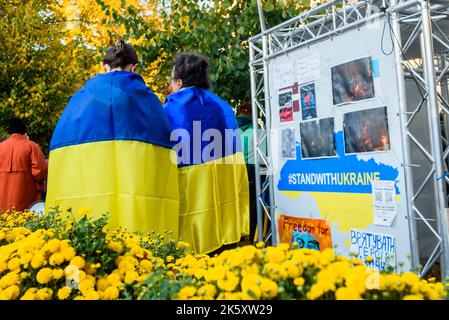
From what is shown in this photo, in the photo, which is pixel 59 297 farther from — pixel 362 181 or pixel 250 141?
pixel 250 141

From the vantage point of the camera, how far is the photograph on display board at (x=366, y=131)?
4.16 metres

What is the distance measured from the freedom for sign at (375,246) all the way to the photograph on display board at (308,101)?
1.27m

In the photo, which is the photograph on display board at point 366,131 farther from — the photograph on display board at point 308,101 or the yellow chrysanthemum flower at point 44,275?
the yellow chrysanthemum flower at point 44,275

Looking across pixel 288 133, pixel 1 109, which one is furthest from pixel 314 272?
pixel 1 109

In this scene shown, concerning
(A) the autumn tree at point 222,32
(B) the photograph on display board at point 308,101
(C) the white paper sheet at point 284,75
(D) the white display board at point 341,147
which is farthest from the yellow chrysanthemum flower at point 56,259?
(A) the autumn tree at point 222,32

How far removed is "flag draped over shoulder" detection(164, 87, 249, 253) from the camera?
12.4 feet

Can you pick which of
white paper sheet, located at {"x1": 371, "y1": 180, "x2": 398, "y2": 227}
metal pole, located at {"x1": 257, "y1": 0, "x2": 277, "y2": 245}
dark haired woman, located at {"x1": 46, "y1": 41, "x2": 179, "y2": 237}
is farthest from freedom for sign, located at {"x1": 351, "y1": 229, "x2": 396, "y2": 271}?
dark haired woman, located at {"x1": 46, "y1": 41, "x2": 179, "y2": 237}

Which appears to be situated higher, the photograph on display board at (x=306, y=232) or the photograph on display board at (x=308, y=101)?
the photograph on display board at (x=308, y=101)

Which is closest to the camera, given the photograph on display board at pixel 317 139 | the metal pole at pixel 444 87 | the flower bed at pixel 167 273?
the flower bed at pixel 167 273

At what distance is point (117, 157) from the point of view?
331cm

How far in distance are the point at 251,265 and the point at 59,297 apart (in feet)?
2.68

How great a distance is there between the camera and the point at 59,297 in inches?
77.2

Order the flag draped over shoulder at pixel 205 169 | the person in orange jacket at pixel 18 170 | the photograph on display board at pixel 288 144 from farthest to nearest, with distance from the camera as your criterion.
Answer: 1. the person in orange jacket at pixel 18 170
2. the photograph on display board at pixel 288 144
3. the flag draped over shoulder at pixel 205 169

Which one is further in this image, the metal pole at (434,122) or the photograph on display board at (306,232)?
the photograph on display board at (306,232)
